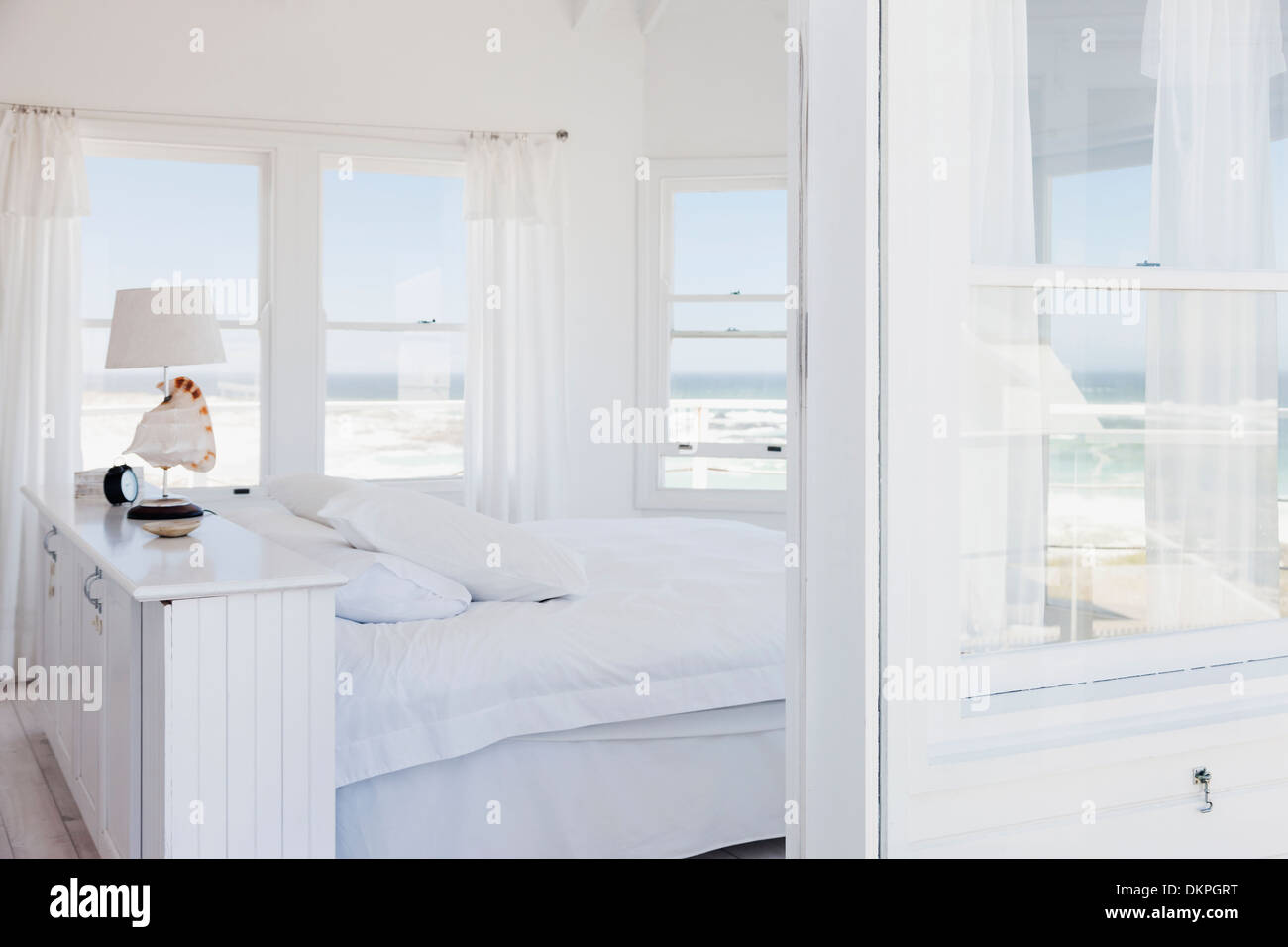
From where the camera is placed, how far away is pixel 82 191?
450 centimetres

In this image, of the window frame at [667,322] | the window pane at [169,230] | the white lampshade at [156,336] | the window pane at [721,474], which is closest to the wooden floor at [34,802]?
the white lampshade at [156,336]

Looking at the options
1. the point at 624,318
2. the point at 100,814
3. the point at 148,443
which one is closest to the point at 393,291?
the point at 624,318

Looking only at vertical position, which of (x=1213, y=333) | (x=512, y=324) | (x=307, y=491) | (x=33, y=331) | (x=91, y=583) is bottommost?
(x=91, y=583)

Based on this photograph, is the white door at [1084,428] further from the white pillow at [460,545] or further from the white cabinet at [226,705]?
the white pillow at [460,545]

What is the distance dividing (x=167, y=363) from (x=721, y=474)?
318cm

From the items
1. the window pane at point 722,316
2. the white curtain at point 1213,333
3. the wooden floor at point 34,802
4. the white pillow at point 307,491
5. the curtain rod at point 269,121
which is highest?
the curtain rod at point 269,121

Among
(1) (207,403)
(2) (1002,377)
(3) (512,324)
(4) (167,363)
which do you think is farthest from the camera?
(3) (512,324)

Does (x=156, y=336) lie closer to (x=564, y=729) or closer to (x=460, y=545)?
(x=460, y=545)

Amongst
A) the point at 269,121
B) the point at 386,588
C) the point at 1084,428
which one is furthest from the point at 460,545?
the point at 269,121

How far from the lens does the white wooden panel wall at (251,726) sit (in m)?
1.82

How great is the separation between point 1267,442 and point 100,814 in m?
2.36

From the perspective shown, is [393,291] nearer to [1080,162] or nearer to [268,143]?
[268,143]

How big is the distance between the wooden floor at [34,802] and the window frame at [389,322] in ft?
5.66

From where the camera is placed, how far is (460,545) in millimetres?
2559
